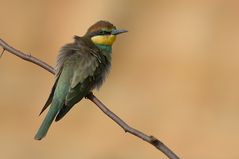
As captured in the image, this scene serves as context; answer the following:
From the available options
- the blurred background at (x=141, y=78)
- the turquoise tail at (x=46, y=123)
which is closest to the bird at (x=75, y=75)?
the turquoise tail at (x=46, y=123)

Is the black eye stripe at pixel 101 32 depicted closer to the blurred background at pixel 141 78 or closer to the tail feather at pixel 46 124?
the tail feather at pixel 46 124

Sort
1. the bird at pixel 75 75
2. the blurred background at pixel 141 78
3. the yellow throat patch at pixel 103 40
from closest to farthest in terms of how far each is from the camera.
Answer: the bird at pixel 75 75, the yellow throat patch at pixel 103 40, the blurred background at pixel 141 78

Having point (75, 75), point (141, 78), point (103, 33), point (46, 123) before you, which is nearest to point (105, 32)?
point (103, 33)

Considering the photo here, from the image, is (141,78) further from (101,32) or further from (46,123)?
(46,123)

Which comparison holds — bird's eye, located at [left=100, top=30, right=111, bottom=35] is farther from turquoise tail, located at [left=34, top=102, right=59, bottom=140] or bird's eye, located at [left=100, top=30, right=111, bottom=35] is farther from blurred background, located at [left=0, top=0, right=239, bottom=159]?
blurred background, located at [left=0, top=0, right=239, bottom=159]

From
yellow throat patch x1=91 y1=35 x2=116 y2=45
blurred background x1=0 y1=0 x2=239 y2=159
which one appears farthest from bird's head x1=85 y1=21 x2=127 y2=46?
blurred background x1=0 y1=0 x2=239 y2=159
